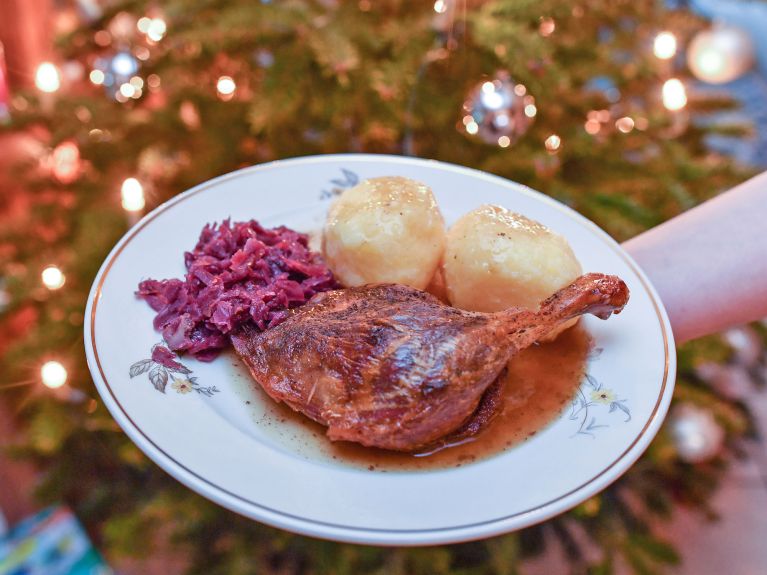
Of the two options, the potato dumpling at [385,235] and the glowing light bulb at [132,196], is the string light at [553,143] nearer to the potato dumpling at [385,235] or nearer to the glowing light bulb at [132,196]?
the potato dumpling at [385,235]

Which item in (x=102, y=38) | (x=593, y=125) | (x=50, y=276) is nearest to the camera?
(x=50, y=276)

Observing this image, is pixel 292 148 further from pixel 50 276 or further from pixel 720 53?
pixel 720 53

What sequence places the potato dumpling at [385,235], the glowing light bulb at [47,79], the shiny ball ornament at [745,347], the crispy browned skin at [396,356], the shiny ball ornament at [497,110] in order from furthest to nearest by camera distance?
the shiny ball ornament at [745,347], the glowing light bulb at [47,79], the shiny ball ornament at [497,110], the potato dumpling at [385,235], the crispy browned skin at [396,356]

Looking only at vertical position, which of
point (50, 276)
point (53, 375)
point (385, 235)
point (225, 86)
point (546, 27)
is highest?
point (546, 27)

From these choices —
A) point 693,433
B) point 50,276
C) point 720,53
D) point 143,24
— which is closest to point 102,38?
point 143,24

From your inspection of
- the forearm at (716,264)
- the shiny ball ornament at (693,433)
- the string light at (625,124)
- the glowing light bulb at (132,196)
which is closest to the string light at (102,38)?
the glowing light bulb at (132,196)
